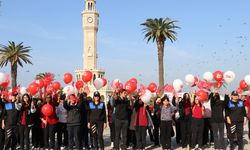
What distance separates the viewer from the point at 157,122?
1304 cm

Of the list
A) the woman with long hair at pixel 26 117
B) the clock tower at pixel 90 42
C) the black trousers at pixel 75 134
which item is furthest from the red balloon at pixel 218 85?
the clock tower at pixel 90 42

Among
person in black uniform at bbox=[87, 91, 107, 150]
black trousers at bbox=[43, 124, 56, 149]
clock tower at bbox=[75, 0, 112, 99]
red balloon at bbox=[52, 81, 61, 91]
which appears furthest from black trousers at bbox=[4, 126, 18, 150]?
clock tower at bbox=[75, 0, 112, 99]

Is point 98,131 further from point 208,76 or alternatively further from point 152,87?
point 208,76

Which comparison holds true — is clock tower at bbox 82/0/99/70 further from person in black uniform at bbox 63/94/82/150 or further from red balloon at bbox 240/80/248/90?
person in black uniform at bbox 63/94/82/150

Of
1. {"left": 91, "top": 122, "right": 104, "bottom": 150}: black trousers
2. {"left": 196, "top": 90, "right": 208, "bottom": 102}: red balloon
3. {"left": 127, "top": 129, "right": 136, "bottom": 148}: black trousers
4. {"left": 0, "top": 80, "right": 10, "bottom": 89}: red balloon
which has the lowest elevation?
{"left": 127, "top": 129, "right": 136, "bottom": 148}: black trousers

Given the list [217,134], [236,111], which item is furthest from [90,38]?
[236,111]

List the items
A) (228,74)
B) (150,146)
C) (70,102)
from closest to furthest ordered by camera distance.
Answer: (70,102) < (228,74) < (150,146)

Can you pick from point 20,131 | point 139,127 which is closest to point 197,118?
point 139,127

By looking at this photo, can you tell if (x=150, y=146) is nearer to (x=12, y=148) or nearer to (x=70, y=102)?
(x=70, y=102)

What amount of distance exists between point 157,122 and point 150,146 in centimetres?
86

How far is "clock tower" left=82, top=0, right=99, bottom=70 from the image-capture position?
256 feet

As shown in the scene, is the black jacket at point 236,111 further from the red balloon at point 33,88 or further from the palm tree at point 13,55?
the palm tree at point 13,55

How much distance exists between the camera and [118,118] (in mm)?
11211

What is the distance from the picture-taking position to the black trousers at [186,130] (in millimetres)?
11642
